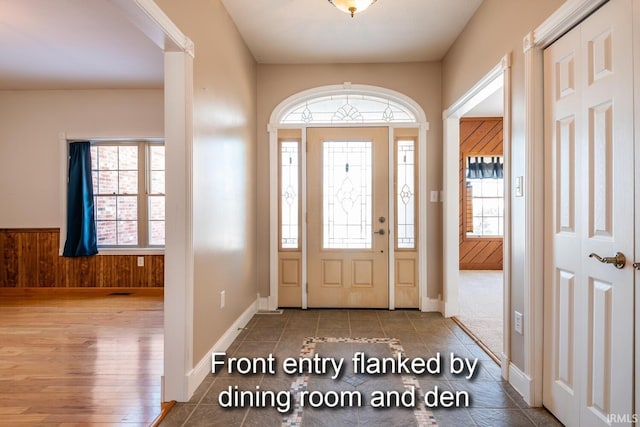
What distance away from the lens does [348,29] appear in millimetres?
3521

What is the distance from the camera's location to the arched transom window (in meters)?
4.40

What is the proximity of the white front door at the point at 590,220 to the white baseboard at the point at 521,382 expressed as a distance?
9 cm

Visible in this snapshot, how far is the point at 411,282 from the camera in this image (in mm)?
4367

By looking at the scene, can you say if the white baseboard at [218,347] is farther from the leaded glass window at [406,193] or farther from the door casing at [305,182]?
the leaded glass window at [406,193]

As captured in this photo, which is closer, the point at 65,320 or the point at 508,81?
the point at 508,81

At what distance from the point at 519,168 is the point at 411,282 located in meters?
2.25

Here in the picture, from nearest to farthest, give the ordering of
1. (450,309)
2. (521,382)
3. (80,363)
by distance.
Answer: (521,382), (80,363), (450,309)

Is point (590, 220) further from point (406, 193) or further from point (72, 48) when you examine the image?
point (72, 48)

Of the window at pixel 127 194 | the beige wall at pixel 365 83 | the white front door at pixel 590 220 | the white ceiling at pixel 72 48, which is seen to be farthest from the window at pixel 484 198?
the white ceiling at pixel 72 48

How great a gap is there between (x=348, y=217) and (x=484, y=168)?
172 inches

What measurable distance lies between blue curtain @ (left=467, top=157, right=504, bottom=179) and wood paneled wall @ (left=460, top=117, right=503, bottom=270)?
0.41 feet

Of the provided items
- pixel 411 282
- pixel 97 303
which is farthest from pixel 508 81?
pixel 97 303

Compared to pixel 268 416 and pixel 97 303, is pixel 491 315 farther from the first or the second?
pixel 97 303

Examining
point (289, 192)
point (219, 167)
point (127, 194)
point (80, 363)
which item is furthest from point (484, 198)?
point (80, 363)
